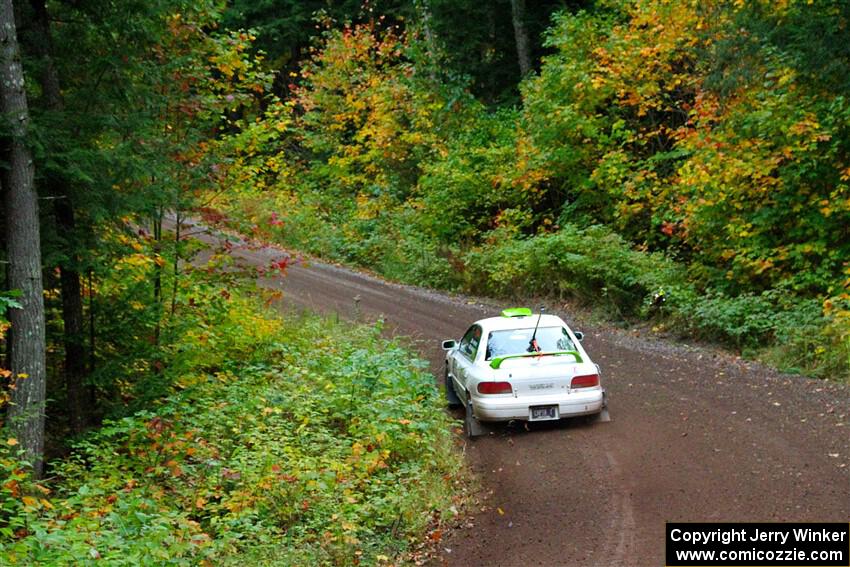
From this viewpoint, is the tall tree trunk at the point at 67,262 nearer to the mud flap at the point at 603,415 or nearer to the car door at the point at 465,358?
the car door at the point at 465,358

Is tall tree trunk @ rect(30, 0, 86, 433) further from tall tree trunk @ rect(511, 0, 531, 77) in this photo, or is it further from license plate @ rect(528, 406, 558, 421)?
tall tree trunk @ rect(511, 0, 531, 77)

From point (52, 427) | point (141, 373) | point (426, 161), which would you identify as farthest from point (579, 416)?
point (426, 161)

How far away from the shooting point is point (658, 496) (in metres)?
9.45

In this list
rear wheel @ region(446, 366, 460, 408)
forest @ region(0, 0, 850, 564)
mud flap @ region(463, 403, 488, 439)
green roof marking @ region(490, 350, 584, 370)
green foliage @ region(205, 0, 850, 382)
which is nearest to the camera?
forest @ region(0, 0, 850, 564)

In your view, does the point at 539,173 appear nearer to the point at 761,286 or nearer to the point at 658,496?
the point at 761,286

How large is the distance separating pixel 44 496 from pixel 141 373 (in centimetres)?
385

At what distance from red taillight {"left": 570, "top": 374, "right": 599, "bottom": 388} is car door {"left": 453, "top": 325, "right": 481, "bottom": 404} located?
1.63 m

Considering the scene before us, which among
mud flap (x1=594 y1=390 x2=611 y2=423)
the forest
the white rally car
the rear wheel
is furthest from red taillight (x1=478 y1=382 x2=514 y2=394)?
the rear wheel

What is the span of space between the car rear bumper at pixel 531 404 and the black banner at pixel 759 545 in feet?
12.1

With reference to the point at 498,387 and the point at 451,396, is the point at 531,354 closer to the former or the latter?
the point at 498,387

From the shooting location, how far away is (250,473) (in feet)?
31.7

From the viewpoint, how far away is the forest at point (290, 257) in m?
9.57

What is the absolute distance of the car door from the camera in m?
13.2

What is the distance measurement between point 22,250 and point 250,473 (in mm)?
3865
